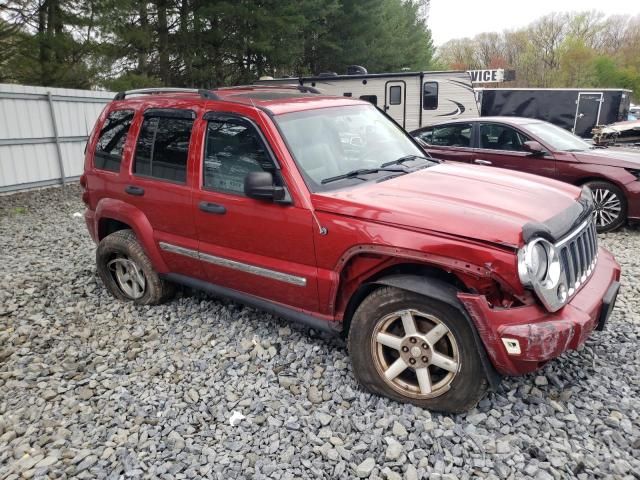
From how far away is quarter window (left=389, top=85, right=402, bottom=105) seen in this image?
15.4 metres

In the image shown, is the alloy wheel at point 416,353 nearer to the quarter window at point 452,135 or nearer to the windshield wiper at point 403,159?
the windshield wiper at point 403,159

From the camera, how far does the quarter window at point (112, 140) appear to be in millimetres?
4355

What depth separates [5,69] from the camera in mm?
10867

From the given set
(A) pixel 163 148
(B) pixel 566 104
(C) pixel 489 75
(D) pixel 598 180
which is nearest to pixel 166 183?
(A) pixel 163 148

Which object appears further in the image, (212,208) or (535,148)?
(535,148)

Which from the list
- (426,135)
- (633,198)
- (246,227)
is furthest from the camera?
(426,135)

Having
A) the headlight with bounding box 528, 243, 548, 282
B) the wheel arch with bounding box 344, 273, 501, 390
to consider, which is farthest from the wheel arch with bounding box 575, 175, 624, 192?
the wheel arch with bounding box 344, 273, 501, 390

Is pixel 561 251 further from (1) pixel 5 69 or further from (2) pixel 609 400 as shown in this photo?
(1) pixel 5 69

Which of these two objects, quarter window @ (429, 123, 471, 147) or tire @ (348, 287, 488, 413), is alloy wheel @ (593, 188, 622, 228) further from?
tire @ (348, 287, 488, 413)

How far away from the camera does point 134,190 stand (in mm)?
4172

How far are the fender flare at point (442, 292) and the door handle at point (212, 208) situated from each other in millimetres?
1346

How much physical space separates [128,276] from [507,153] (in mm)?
5605

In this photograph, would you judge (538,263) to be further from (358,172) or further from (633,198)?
(633,198)

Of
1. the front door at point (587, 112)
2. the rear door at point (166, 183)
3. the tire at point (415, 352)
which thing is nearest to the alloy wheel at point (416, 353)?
the tire at point (415, 352)
